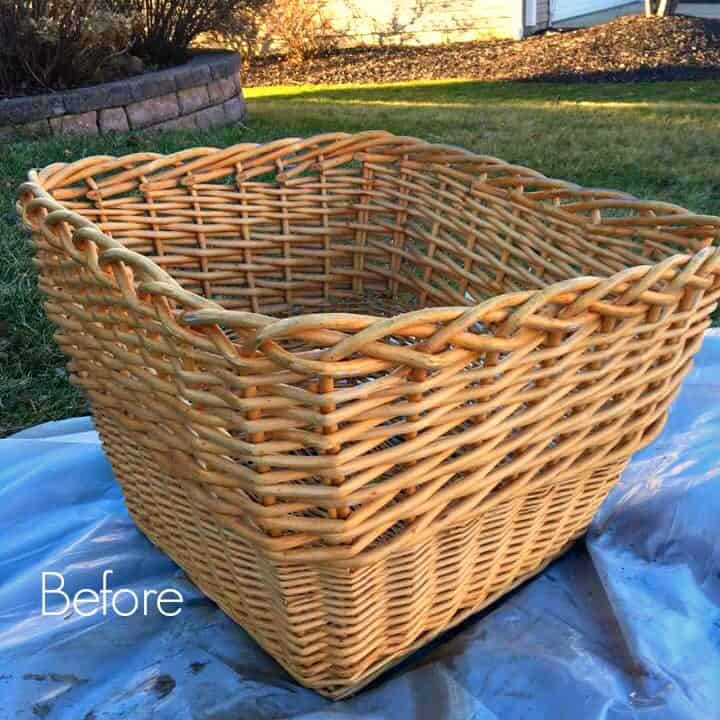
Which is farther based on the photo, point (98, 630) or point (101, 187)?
point (101, 187)

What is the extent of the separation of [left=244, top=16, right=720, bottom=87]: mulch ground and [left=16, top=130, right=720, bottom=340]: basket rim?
4868mm

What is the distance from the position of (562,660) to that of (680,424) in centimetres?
55

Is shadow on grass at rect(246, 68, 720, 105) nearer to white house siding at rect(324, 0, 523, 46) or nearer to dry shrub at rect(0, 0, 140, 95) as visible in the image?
white house siding at rect(324, 0, 523, 46)

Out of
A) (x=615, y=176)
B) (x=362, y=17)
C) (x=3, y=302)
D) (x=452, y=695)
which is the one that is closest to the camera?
(x=452, y=695)

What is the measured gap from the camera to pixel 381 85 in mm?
6215

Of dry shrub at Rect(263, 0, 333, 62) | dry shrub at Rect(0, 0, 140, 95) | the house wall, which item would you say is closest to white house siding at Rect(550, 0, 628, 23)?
the house wall

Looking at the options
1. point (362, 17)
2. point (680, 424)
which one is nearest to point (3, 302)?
point (680, 424)

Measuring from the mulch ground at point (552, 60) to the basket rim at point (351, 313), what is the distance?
487cm

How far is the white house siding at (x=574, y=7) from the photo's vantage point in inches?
302

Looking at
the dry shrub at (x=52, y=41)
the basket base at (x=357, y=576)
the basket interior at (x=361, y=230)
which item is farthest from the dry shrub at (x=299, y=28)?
the basket base at (x=357, y=576)

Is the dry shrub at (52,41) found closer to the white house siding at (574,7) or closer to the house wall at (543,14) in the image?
the house wall at (543,14)

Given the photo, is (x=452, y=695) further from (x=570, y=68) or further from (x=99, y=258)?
(x=570, y=68)

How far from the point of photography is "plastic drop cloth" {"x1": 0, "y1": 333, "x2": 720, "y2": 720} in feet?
3.07

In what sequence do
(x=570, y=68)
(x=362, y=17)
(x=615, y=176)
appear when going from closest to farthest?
(x=615, y=176), (x=570, y=68), (x=362, y=17)
